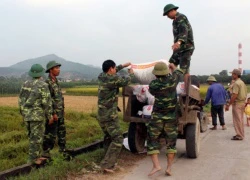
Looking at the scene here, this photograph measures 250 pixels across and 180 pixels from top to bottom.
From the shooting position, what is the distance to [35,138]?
5.70 m

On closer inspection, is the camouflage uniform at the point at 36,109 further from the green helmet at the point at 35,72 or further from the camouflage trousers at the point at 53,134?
the camouflage trousers at the point at 53,134

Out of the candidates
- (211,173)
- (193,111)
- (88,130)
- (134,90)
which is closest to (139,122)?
(134,90)

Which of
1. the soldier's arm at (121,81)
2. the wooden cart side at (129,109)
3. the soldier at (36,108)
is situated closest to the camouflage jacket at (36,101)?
the soldier at (36,108)

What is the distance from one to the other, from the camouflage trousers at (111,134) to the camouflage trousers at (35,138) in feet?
3.37

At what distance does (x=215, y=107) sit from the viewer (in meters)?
10.8

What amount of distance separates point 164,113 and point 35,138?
2.19 metres

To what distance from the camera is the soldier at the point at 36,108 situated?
5672mm

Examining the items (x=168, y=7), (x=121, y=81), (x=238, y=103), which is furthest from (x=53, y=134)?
(x=238, y=103)

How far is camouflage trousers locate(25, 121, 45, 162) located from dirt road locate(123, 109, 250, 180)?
1562 millimetres

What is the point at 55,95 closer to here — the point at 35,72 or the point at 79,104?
the point at 35,72

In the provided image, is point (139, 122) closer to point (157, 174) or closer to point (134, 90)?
point (134, 90)

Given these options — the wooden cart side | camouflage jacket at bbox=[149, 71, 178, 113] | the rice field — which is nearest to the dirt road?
the wooden cart side

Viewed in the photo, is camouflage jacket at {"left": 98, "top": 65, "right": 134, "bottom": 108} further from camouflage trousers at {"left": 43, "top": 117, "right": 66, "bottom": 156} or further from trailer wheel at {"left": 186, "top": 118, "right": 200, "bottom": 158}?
trailer wheel at {"left": 186, "top": 118, "right": 200, "bottom": 158}

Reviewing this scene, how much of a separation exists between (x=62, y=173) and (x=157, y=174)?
1543 millimetres
